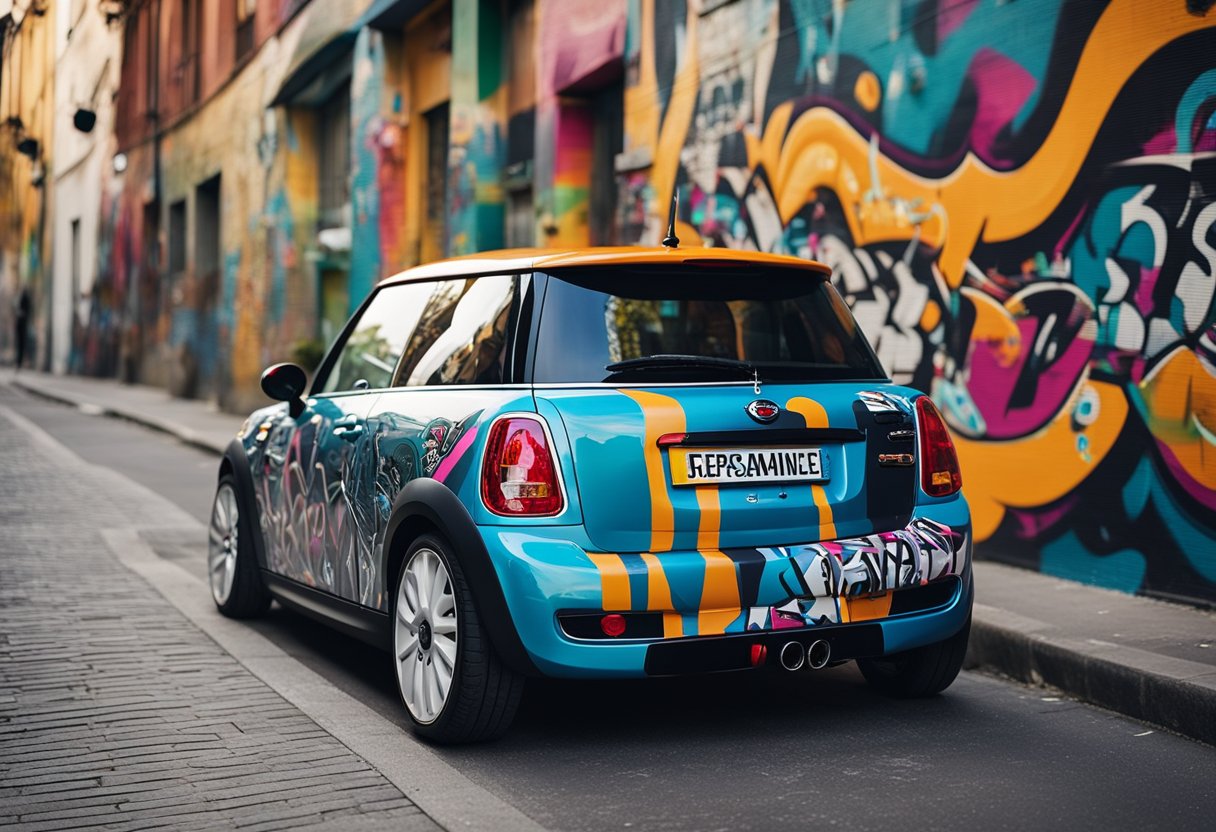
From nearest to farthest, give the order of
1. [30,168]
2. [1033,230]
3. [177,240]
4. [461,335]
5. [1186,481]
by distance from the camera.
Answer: [461,335] < [1186,481] < [1033,230] < [177,240] < [30,168]

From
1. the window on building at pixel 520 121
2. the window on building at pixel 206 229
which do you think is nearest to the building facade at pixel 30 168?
the window on building at pixel 206 229

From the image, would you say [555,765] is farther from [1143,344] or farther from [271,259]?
[271,259]

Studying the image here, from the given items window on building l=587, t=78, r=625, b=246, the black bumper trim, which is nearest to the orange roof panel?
the black bumper trim

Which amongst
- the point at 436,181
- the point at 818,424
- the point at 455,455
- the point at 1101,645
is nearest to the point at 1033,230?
the point at 1101,645

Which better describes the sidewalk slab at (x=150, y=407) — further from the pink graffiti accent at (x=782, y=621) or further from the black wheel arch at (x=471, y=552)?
the pink graffiti accent at (x=782, y=621)

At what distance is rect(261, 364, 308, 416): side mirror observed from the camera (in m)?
6.29

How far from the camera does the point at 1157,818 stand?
157 inches

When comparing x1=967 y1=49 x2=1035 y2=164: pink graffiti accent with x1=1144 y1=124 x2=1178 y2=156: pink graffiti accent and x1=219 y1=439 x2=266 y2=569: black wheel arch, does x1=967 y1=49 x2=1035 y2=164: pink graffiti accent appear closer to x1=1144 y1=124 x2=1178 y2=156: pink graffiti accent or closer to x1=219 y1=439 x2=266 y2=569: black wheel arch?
x1=1144 y1=124 x2=1178 y2=156: pink graffiti accent

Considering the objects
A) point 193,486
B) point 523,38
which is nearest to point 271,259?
point 523,38

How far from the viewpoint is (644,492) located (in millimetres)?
4473

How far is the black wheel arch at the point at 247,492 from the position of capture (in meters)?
6.63

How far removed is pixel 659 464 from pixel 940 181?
4.60 m

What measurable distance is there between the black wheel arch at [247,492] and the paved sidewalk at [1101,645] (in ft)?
10.3

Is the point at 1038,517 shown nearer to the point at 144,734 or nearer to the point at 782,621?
the point at 782,621
